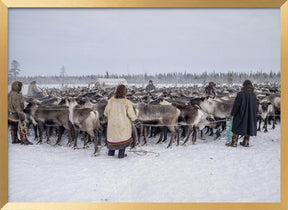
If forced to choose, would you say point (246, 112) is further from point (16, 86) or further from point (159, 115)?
point (16, 86)

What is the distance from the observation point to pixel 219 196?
366 centimetres

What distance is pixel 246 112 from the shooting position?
5.38m

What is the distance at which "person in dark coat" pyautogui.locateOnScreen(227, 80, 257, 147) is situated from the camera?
17.6 feet

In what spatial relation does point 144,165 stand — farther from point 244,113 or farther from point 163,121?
point 244,113

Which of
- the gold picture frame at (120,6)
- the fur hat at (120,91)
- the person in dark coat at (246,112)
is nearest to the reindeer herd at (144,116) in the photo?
the person in dark coat at (246,112)

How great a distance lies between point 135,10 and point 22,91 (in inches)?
123

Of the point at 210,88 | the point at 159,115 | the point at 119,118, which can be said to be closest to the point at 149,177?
the point at 119,118

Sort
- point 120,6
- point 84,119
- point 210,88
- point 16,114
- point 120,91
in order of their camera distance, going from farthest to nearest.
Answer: point 210,88
point 84,119
point 16,114
point 120,91
point 120,6

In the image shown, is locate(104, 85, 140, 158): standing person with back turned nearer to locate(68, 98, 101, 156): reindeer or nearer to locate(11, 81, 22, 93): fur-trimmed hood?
locate(68, 98, 101, 156): reindeer

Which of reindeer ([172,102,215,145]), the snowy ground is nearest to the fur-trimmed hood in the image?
the snowy ground

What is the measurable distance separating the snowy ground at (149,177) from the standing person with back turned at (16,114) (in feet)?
1.54

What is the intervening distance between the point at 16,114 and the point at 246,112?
18.7 ft

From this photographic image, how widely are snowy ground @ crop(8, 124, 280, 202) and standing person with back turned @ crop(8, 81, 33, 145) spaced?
471 mm

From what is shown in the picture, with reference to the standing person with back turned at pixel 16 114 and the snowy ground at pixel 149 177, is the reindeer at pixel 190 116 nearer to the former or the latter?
the snowy ground at pixel 149 177
